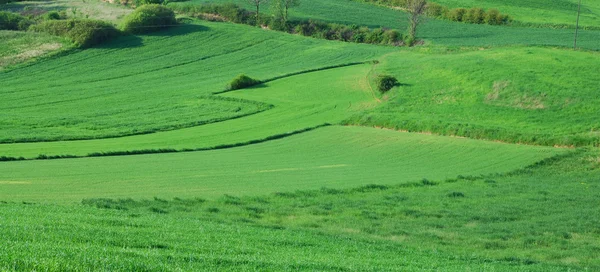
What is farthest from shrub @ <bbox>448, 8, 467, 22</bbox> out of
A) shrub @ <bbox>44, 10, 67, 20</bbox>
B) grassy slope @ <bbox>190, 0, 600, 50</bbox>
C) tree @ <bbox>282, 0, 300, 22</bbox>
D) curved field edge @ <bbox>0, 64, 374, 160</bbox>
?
shrub @ <bbox>44, 10, 67, 20</bbox>

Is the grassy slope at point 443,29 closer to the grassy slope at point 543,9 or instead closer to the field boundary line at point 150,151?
the grassy slope at point 543,9

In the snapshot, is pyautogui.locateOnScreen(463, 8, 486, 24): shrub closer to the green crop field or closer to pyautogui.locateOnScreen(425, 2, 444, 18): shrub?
pyautogui.locateOnScreen(425, 2, 444, 18): shrub

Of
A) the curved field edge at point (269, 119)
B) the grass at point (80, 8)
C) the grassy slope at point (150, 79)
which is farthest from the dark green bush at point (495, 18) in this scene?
the grass at point (80, 8)

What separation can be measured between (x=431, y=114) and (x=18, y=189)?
32.5 m

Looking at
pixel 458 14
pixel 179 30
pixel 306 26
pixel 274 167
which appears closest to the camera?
pixel 274 167

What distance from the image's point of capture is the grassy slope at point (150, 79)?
54.7 metres

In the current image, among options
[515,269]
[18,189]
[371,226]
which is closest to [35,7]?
[18,189]

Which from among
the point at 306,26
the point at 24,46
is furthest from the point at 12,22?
the point at 306,26

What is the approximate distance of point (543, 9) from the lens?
4405 inches

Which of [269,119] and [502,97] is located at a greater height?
[502,97]

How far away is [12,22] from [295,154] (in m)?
61.3

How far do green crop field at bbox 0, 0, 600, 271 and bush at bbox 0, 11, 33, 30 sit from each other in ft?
17.9

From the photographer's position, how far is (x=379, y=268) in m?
15.8

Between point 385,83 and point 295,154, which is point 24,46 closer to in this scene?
point 385,83
